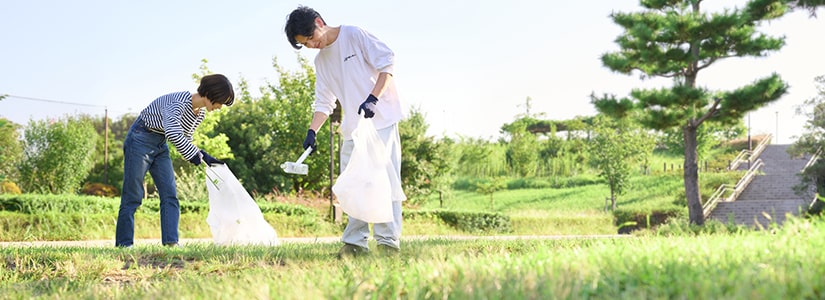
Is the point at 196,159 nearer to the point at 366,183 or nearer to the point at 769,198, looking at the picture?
the point at 366,183

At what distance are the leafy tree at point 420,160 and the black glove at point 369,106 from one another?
597 inches

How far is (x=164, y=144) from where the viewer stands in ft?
20.2

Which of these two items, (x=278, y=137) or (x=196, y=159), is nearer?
(x=196, y=159)

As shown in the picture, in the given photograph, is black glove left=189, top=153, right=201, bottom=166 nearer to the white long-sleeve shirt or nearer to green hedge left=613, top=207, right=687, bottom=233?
the white long-sleeve shirt

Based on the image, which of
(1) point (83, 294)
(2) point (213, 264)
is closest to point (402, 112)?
(2) point (213, 264)

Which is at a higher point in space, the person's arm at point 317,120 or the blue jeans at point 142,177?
the person's arm at point 317,120

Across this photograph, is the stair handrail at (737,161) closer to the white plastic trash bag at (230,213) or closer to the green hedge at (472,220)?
the green hedge at (472,220)

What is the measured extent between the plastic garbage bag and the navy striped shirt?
72.1 inches

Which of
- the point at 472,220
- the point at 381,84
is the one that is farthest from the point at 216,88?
the point at 472,220

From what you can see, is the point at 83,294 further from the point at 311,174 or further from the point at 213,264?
the point at 311,174

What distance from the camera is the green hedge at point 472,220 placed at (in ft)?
54.2

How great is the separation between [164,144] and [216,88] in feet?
2.70

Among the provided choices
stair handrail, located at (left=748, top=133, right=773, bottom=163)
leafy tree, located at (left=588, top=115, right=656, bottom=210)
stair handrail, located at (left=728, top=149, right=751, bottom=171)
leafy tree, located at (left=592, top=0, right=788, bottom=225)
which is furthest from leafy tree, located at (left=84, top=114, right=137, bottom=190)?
stair handrail, located at (left=748, top=133, right=773, bottom=163)

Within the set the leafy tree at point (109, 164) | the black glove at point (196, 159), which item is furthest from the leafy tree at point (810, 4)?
the leafy tree at point (109, 164)
